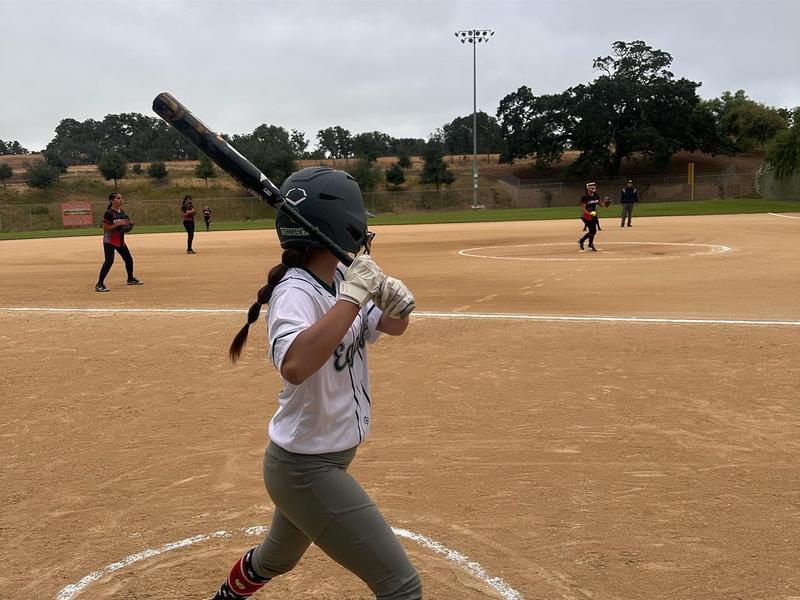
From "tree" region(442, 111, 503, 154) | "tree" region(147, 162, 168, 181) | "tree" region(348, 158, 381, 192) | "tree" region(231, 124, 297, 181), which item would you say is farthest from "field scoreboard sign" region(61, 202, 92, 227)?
"tree" region(442, 111, 503, 154)

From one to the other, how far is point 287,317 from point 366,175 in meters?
78.8

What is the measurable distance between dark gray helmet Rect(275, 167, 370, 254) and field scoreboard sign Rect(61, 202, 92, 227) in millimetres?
62908

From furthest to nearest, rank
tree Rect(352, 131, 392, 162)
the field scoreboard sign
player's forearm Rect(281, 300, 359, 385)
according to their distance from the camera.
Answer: tree Rect(352, 131, 392, 162) → the field scoreboard sign → player's forearm Rect(281, 300, 359, 385)

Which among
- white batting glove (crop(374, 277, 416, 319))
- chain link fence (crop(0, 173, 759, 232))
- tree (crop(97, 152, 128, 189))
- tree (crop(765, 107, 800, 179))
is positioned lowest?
white batting glove (crop(374, 277, 416, 319))

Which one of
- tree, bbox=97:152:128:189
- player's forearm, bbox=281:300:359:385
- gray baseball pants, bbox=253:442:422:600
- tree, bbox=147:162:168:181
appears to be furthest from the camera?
tree, bbox=147:162:168:181

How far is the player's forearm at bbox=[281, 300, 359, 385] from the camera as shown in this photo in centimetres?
250

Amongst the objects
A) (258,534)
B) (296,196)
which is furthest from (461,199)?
(296,196)

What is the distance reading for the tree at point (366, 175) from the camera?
7869 cm

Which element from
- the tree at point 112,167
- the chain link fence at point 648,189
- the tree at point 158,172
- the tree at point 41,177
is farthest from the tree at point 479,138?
the tree at point 41,177

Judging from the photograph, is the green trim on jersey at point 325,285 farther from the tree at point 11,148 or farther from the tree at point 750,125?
the tree at point 11,148

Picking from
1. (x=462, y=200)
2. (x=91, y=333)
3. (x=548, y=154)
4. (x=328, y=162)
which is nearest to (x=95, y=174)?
(x=328, y=162)

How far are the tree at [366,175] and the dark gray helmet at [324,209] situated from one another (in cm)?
7466

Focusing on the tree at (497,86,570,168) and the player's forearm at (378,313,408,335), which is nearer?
the player's forearm at (378,313,408,335)

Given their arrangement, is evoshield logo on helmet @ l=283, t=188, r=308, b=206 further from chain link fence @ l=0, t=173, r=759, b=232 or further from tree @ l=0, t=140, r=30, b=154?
tree @ l=0, t=140, r=30, b=154
